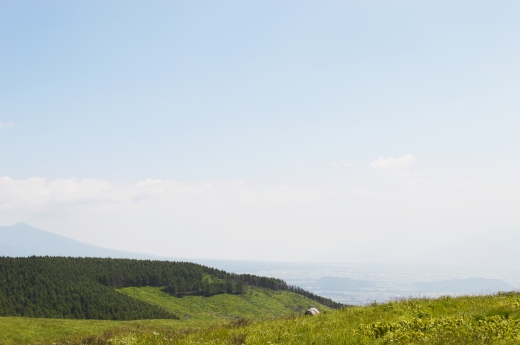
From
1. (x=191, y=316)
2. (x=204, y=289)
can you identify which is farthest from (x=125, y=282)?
(x=191, y=316)

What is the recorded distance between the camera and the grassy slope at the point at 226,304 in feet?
360

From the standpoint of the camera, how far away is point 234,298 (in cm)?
13075

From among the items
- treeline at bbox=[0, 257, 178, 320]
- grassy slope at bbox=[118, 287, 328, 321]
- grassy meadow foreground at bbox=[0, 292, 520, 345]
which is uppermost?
grassy meadow foreground at bbox=[0, 292, 520, 345]

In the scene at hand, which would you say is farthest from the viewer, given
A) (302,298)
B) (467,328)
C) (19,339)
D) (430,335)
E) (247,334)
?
(302,298)

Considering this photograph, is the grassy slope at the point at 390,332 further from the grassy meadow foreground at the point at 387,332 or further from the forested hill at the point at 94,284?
the forested hill at the point at 94,284

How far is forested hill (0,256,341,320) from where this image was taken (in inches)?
3679

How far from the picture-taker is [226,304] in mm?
122062

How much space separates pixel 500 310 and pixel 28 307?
111176mm

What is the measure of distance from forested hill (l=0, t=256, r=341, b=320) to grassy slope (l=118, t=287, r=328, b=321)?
218 inches

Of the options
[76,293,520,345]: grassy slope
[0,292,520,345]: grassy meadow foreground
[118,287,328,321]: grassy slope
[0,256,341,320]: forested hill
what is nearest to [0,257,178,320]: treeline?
[0,256,341,320]: forested hill

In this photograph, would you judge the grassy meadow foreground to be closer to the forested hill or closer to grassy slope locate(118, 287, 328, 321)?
the forested hill

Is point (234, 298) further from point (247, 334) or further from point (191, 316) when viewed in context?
point (247, 334)

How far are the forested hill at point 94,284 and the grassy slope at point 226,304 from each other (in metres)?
5.53

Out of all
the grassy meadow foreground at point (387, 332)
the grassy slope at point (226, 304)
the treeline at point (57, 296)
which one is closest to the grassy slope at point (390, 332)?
the grassy meadow foreground at point (387, 332)
